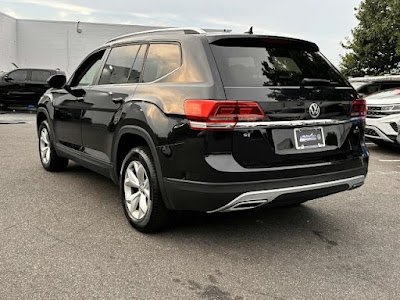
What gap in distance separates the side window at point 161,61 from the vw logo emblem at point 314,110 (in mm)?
1117

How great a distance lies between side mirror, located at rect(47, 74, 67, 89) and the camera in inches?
217

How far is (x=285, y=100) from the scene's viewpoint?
3328 millimetres

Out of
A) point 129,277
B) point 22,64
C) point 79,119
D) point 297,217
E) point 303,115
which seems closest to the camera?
point 129,277

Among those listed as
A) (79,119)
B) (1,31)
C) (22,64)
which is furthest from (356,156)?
(22,64)

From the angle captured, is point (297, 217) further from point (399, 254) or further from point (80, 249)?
point (80, 249)

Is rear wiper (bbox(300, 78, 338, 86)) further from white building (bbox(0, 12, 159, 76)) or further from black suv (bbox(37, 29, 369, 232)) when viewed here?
white building (bbox(0, 12, 159, 76))

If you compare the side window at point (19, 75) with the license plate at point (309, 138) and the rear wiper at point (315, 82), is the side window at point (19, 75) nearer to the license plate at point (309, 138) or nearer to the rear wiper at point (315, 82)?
the rear wiper at point (315, 82)

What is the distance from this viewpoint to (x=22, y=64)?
75.8ft

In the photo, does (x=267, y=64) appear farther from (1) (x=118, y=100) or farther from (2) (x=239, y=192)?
(1) (x=118, y=100)

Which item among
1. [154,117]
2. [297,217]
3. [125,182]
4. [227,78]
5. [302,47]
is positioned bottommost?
[297,217]

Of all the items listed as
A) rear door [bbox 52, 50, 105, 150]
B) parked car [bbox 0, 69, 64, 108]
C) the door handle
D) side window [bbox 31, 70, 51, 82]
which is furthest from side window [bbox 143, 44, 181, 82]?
side window [bbox 31, 70, 51, 82]

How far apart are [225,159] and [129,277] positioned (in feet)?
3.52

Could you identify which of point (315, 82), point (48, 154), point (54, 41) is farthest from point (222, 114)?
point (54, 41)

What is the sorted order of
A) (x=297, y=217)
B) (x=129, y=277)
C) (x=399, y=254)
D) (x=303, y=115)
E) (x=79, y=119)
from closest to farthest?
(x=129, y=277)
(x=303, y=115)
(x=399, y=254)
(x=297, y=217)
(x=79, y=119)
